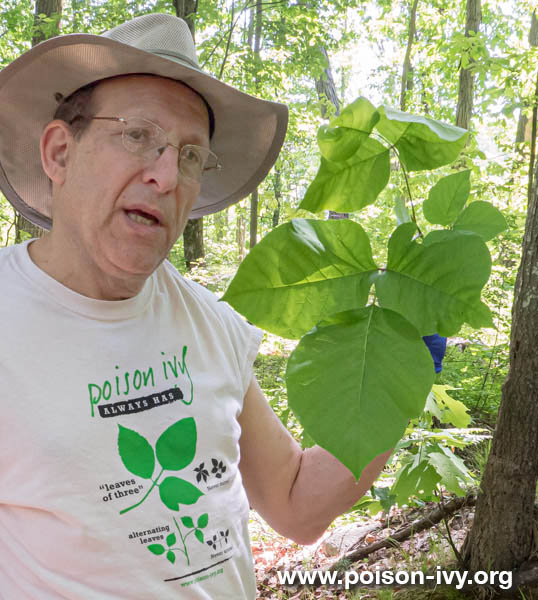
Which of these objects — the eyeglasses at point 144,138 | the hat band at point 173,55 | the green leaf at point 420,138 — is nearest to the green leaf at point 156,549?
the eyeglasses at point 144,138

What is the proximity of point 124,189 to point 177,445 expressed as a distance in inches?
23.4

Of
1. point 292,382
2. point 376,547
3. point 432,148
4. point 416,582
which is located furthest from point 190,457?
point 376,547

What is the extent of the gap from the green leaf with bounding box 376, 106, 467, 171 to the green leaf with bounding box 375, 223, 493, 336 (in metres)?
0.11

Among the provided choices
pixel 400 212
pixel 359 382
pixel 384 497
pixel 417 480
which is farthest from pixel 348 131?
pixel 384 497

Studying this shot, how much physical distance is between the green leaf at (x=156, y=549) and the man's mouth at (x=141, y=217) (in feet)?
→ 2.30

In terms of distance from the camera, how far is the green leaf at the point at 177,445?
4.00ft

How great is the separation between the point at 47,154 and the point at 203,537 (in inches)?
38.8

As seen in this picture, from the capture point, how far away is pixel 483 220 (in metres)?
0.67

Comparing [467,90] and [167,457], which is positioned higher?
[467,90]

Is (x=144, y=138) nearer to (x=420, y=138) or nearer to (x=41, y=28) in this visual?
(x=420, y=138)

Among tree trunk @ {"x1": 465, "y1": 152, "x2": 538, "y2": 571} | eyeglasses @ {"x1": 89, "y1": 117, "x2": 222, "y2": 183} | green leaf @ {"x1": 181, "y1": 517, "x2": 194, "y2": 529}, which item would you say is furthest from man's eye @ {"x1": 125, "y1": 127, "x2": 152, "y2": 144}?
tree trunk @ {"x1": 465, "y1": 152, "x2": 538, "y2": 571}

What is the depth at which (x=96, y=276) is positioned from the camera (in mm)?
1240

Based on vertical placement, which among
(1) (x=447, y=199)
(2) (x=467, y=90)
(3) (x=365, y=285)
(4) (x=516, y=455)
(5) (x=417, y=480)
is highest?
(2) (x=467, y=90)

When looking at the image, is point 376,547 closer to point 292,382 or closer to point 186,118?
point 186,118
